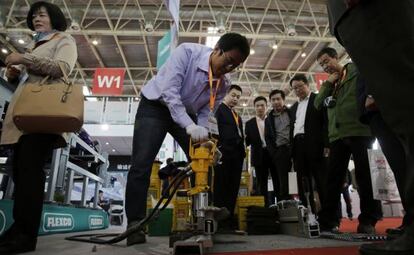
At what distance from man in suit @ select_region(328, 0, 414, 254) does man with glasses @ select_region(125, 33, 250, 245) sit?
0.91 m

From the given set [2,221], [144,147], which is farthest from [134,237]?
[2,221]

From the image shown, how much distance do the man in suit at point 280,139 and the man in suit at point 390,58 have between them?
2.48m

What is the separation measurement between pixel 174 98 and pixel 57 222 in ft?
6.16

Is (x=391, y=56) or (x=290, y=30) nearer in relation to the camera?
(x=391, y=56)

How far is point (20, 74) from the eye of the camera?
183 cm

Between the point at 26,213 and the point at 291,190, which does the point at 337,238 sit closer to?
the point at 291,190

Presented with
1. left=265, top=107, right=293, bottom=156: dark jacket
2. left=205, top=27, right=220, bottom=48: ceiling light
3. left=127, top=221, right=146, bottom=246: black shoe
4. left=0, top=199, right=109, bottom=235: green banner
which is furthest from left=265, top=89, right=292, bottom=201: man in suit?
left=205, top=27, right=220, bottom=48: ceiling light

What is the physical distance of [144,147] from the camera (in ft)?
6.20

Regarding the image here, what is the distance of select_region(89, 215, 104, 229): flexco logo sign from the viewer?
12.8 feet

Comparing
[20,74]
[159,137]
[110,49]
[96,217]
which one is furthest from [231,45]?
[110,49]

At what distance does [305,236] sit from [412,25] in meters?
1.74

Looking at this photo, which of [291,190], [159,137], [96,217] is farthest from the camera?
[96,217]

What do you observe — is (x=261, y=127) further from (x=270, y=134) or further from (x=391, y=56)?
(x=391, y=56)

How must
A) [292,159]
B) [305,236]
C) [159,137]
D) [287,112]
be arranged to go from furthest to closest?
1. [287,112]
2. [292,159]
3. [305,236]
4. [159,137]
